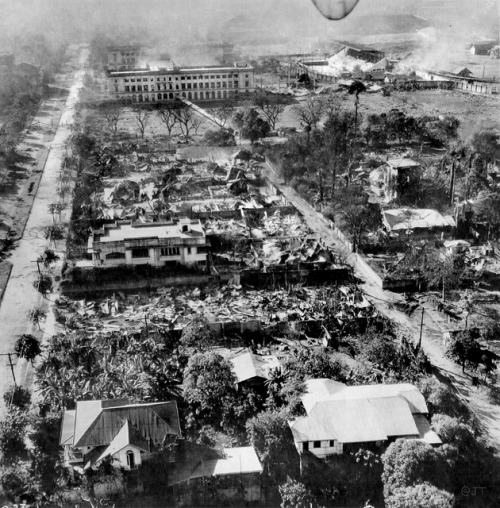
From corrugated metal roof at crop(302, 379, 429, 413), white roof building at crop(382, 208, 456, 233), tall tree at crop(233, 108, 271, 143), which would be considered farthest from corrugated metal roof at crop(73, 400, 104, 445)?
tall tree at crop(233, 108, 271, 143)

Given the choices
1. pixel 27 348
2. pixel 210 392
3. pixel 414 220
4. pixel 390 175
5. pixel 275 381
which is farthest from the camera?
pixel 390 175

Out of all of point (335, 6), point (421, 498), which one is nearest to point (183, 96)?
point (335, 6)

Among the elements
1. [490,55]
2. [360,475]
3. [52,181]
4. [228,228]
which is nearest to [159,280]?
[228,228]

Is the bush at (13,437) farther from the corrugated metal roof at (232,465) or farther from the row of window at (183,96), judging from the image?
the row of window at (183,96)

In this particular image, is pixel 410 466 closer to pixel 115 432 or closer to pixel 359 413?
pixel 359 413

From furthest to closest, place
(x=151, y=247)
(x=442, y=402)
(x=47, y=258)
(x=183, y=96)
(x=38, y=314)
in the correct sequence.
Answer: (x=183, y=96) → (x=47, y=258) → (x=151, y=247) → (x=38, y=314) → (x=442, y=402)

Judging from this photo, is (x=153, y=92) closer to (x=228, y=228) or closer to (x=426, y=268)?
(x=228, y=228)

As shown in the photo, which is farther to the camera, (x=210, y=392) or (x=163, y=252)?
(x=163, y=252)
